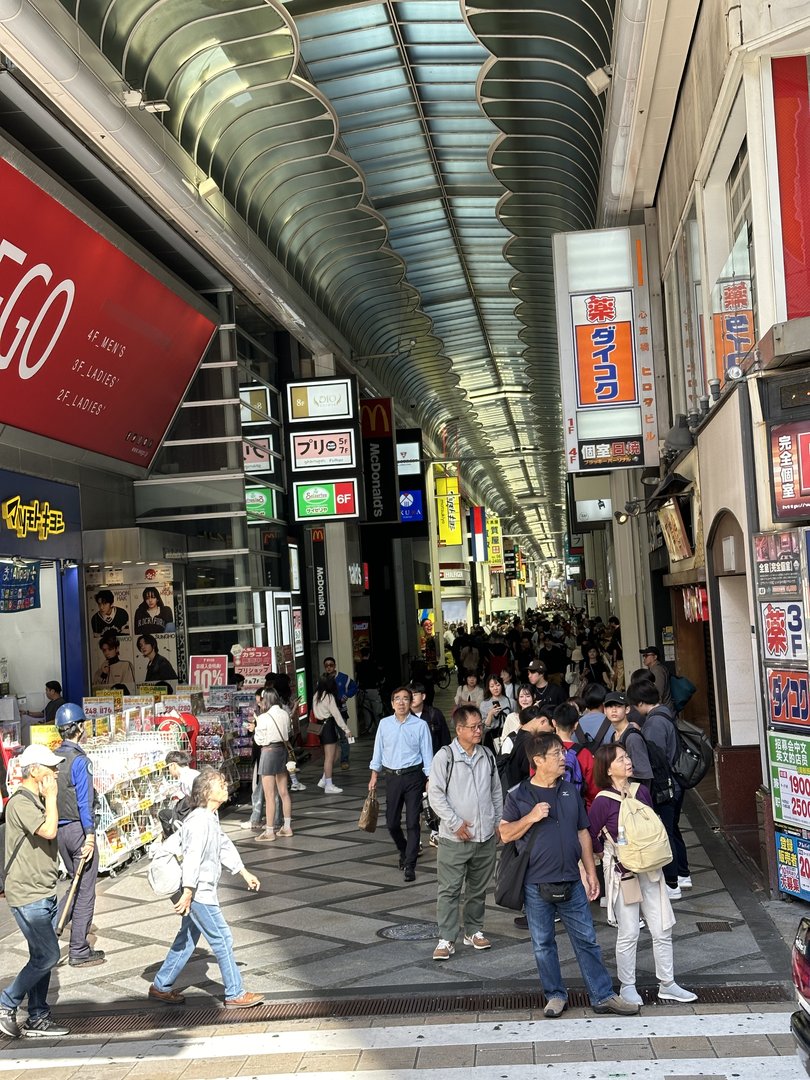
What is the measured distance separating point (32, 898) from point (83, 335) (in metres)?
7.54

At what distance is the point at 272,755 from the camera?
11.7 metres

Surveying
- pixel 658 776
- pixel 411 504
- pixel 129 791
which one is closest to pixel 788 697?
pixel 658 776

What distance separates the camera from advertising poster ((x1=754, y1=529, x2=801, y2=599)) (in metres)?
7.52

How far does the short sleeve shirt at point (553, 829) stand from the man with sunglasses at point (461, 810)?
125 centimetres

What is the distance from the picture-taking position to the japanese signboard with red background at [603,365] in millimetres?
12922

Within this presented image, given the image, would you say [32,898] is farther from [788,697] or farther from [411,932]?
[788,697]

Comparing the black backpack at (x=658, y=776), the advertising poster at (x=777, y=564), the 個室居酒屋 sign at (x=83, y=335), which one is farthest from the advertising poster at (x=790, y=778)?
the 個室居酒屋 sign at (x=83, y=335)

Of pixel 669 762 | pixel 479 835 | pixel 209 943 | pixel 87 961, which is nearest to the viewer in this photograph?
pixel 209 943

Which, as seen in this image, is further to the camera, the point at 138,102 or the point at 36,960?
the point at 138,102

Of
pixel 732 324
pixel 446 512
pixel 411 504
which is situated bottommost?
pixel 732 324

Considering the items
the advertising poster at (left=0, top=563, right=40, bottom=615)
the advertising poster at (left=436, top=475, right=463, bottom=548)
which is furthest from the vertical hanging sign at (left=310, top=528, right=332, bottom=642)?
the advertising poster at (left=436, top=475, right=463, bottom=548)

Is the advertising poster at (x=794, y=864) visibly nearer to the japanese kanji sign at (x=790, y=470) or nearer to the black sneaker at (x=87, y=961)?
the japanese kanji sign at (x=790, y=470)

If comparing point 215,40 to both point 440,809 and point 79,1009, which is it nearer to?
point 440,809

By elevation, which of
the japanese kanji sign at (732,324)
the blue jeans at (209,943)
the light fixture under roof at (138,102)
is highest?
the light fixture under roof at (138,102)
